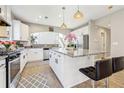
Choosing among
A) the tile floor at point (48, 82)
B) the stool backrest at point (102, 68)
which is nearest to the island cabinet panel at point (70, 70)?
the tile floor at point (48, 82)

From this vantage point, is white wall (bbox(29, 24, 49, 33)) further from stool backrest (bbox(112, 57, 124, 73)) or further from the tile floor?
stool backrest (bbox(112, 57, 124, 73))

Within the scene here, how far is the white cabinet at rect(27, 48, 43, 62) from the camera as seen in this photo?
6.09 m

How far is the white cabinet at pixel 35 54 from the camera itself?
609 cm

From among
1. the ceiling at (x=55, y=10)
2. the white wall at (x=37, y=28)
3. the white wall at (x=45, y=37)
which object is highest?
the ceiling at (x=55, y=10)

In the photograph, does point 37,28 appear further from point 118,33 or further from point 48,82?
point 48,82

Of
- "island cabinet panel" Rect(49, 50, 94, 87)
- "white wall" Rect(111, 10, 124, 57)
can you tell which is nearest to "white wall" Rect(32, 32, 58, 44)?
"white wall" Rect(111, 10, 124, 57)

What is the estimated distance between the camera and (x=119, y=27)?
15.8 feet

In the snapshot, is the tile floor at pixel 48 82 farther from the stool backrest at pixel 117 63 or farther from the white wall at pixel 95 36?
the white wall at pixel 95 36

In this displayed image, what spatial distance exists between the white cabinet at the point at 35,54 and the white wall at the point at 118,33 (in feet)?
13.3

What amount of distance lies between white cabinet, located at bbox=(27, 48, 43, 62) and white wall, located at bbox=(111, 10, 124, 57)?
4.05 m
